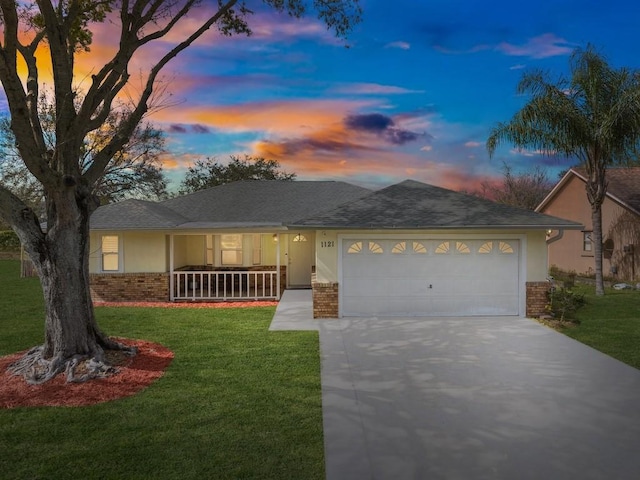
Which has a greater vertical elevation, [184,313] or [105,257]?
[105,257]

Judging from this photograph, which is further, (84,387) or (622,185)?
(622,185)

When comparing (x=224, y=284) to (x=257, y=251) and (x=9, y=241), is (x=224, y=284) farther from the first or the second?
(x=9, y=241)

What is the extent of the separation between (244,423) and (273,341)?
161 inches

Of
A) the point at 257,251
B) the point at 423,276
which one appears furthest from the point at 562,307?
the point at 257,251

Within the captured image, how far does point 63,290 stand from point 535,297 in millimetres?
10726

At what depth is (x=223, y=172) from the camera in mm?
41875

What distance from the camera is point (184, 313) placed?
13.0 meters

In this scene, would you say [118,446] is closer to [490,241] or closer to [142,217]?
[490,241]

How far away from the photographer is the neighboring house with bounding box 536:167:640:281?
20656mm

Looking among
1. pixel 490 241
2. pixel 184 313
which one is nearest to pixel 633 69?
pixel 490 241

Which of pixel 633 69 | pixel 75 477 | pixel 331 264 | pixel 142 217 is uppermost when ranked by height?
pixel 633 69

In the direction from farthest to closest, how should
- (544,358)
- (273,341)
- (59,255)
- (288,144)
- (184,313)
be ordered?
(288,144) → (184,313) → (273,341) → (544,358) → (59,255)

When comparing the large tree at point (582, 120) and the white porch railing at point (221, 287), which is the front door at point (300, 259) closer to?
the white porch railing at point (221, 287)

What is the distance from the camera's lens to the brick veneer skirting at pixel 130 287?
50.9 feet
